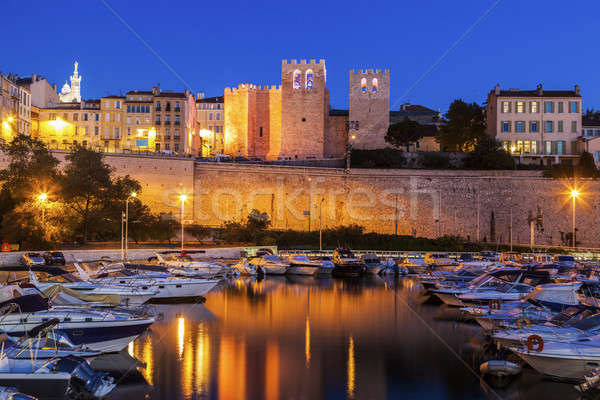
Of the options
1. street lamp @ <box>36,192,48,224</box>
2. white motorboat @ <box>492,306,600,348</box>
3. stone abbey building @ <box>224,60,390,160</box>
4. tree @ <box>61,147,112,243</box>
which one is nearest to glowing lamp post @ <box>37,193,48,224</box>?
street lamp @ <box>36,192,48,224</box>

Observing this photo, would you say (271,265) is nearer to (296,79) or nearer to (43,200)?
(43,200)

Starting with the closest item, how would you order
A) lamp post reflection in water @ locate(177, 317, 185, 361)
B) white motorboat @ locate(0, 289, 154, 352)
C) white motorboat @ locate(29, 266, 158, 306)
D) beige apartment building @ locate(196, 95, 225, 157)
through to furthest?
1. white motorboat @ locate(0, 289, 154, 352)
2. lamp post reflection in water @ locate(177, 317, 185, 361)
3. white motorboat @ locate(29, 266, 158, 306)
4. beige apartment building @ locate(196, 95, 225, 157)

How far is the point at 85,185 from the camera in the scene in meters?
30.2

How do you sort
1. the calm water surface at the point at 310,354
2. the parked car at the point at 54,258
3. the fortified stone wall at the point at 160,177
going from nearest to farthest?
the calm water surface at the point at 310,354, the parked car at the point at 54,258, the fortified stone wall at the point at 160,177

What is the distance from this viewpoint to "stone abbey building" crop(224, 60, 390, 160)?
47.8m

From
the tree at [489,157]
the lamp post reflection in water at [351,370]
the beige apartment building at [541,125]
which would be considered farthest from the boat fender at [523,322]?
the beige apartment building at [541,125]

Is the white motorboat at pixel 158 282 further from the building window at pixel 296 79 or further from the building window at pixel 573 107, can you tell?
the building window at pixel 573 107

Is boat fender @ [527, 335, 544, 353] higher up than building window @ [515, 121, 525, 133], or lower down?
lower down

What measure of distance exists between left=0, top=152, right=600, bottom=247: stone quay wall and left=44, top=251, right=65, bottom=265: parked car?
45.3 feet

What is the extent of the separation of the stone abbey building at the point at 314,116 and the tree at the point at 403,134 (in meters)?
0.72

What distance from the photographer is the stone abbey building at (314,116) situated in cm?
4775

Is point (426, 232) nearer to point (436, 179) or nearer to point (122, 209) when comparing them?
point (436, 179)

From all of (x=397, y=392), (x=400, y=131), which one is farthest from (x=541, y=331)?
(x=400, y=131)

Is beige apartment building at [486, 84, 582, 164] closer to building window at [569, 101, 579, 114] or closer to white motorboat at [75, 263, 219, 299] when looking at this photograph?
building window at [569, 101, 579, 114]
